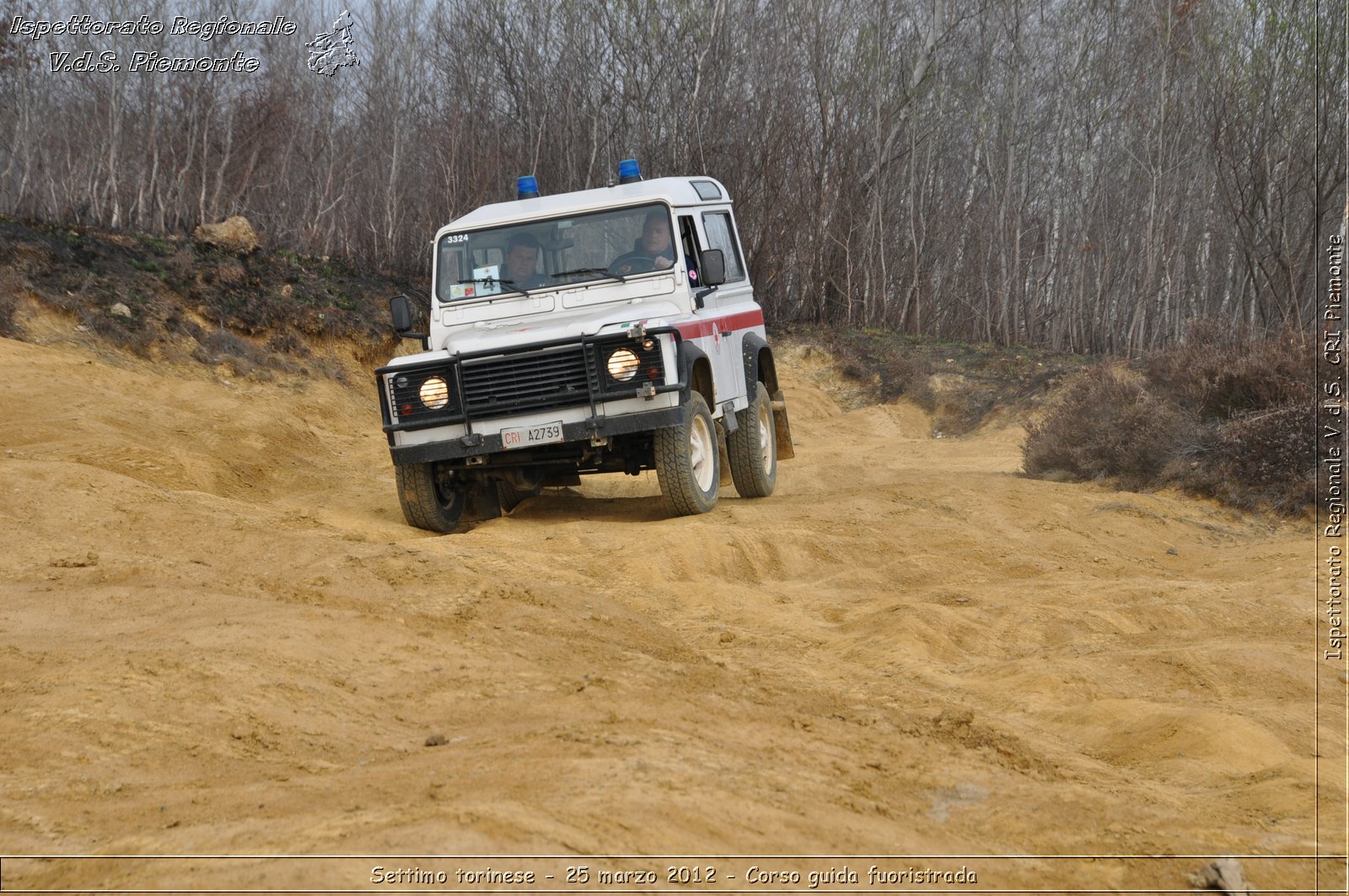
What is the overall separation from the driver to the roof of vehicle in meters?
0.16

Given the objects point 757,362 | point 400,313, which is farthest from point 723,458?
point 400,313

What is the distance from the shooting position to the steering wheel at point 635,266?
367 inches

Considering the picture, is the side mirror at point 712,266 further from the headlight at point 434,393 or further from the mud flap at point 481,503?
the mud flap at point 481,503

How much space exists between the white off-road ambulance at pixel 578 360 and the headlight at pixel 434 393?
0.04 feet

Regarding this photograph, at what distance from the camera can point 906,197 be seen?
27.8 m

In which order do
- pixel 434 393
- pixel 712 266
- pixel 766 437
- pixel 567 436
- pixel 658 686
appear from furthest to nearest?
1. pixel 766 437
2. pixel 712 266
3. pixel 434 393
4. pixel 567 436
5. pixel 658 686

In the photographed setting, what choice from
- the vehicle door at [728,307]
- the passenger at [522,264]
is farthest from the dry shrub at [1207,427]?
the passenger at [522,264]

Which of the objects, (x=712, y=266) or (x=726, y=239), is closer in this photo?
(x=712, y=266)

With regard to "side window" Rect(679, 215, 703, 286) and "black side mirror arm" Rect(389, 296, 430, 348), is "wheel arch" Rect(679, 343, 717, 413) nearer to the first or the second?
"side window" Rect(679, 215, 703, 286)

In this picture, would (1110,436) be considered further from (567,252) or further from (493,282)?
(493,282)

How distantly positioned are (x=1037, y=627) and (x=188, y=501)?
18.0 feet

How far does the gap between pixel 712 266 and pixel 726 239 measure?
5.32 feet

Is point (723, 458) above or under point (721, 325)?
under

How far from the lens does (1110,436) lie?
36.2 ft
